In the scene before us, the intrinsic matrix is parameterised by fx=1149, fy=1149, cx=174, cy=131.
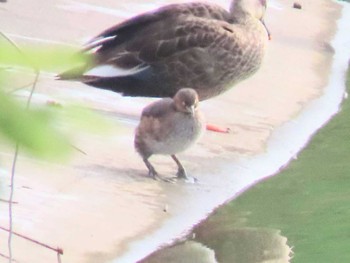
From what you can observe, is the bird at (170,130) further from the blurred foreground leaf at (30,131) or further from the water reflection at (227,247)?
the blurred foreground leaf at (30,131)

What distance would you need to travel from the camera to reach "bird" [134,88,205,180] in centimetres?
607

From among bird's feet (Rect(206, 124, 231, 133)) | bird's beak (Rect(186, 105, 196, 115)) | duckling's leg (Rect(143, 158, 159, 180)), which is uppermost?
bird's beak (Rect(186, 105, 196, 115))

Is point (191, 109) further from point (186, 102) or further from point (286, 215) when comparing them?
point (286, 215)

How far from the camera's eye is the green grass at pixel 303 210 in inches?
212

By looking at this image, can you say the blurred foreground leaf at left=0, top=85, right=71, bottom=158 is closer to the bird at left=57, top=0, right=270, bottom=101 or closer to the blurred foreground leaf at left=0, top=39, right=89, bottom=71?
the blurred foreground leaf at left=0, top=39, right=89, bottom=71

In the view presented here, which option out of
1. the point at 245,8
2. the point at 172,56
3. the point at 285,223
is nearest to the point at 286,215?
the point at 285,223

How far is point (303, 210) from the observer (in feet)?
19.4

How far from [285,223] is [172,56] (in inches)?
69.8

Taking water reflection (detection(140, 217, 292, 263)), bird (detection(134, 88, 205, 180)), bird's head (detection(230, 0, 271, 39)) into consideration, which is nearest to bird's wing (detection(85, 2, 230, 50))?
bird's head (detection(230, 0, 271, 39))

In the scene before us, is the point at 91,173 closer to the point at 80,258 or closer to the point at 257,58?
the point at 80,258

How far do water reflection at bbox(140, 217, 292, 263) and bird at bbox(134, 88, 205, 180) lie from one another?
1.87ft

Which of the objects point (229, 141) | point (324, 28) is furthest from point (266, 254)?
point (324, 28)

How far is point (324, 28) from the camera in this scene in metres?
11.0

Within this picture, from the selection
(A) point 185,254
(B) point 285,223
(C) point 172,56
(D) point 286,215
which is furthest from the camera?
(C) point 172,56
